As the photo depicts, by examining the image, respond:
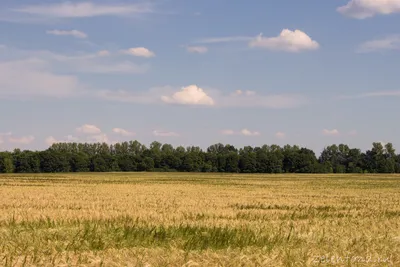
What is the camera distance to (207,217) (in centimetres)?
1980

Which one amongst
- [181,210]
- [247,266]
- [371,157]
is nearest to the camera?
[247,266]

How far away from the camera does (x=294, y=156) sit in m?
154

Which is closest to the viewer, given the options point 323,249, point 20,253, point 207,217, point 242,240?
point 20,253

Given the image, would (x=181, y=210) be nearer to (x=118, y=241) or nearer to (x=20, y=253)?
(x=118, y=241)

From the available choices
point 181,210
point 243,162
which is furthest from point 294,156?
point 181,210

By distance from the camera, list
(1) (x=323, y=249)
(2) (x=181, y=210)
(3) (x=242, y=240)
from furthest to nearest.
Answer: (2) (x=181, y=210), (3) (x=242, y=240), (1) (x=323, y=249)

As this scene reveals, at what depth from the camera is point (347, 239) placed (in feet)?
40.3

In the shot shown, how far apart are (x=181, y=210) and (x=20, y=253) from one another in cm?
1281

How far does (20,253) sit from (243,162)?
5694 inches

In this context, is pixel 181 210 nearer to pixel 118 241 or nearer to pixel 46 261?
pixel 118 241

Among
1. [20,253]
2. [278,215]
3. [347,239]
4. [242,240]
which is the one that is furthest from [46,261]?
[278,215]

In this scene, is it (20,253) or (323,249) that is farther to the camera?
(323,249)

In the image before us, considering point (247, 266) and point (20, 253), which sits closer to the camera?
point (247, 266)

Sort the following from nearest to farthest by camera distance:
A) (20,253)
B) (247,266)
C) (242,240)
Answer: (247,266) → (20,253) → (242,240)
